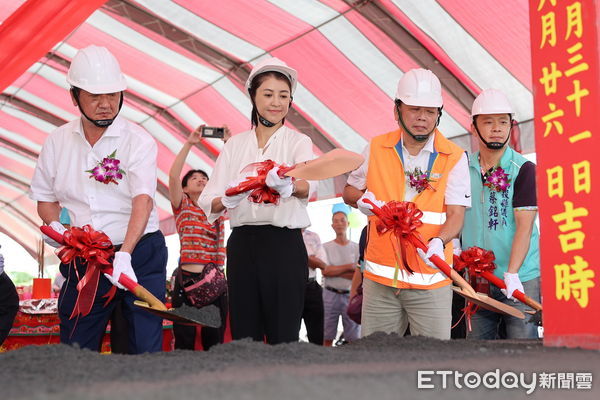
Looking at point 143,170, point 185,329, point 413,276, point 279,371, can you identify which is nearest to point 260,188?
point 143,170

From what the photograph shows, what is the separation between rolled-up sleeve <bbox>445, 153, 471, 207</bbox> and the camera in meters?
2.76

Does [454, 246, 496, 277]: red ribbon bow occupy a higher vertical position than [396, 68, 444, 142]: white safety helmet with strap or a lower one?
lower

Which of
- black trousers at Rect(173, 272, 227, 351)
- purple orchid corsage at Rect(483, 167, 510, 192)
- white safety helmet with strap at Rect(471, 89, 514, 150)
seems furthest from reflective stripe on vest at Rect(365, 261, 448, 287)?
black trousers at Rect(173, 272, 227, 351)

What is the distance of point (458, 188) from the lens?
9.07 feet

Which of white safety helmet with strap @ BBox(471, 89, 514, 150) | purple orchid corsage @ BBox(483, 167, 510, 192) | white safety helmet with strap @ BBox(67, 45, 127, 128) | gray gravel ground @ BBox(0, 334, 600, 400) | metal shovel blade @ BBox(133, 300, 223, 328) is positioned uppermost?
white safety helmet with strap @ BBox(471, 89, 514, 150)

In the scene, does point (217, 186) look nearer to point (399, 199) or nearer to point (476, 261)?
point (399, 199)

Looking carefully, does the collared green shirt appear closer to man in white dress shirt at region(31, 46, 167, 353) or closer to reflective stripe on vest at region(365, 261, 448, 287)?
reflective stripe on vest at region(365, 261, 448, 287)

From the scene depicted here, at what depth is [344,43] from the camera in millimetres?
7355

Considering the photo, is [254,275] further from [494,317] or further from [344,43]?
[344,43]

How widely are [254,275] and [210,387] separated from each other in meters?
1.44

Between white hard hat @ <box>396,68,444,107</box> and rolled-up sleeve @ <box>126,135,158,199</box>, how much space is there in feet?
3.30

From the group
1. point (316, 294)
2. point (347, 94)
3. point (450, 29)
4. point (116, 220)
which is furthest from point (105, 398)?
point (347, 94)

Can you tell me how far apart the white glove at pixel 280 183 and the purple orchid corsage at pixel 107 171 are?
62cm

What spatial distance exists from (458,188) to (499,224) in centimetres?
51
